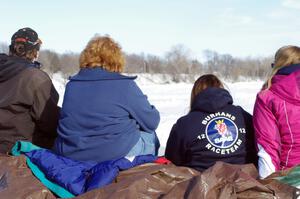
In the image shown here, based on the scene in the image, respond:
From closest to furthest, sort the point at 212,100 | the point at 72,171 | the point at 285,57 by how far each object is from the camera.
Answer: the point at 72,171
the point at 212,100
the point at 285,57

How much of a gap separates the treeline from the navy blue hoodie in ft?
196

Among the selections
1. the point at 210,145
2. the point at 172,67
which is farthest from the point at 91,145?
the point at 172,67

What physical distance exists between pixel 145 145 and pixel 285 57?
3.89 feet

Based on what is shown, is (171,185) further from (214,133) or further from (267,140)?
(267,140)

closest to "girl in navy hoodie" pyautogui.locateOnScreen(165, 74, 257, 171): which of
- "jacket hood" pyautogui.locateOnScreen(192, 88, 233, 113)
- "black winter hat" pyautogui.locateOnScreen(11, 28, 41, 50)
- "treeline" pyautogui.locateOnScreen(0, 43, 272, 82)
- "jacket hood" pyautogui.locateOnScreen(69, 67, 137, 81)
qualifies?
"jacket hood" pyautogui.locateOnScreen(192, 88, 233, 113)

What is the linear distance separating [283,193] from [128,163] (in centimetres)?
98

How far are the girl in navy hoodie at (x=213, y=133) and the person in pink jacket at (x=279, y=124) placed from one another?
116 millimetres

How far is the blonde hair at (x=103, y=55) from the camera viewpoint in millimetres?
3318

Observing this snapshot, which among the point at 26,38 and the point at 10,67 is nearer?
the point at 10,67


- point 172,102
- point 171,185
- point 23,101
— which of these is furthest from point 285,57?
point 172,102

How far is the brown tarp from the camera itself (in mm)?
2438

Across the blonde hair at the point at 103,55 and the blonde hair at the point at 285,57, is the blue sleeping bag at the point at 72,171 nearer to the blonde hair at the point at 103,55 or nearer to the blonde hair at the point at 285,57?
the blonde hair at the point at 103,55

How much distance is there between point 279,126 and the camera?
3070 millimetres

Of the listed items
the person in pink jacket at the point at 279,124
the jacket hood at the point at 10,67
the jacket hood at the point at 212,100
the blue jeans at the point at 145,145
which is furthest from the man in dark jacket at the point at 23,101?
the person in pink jacket at the point at 279,124
